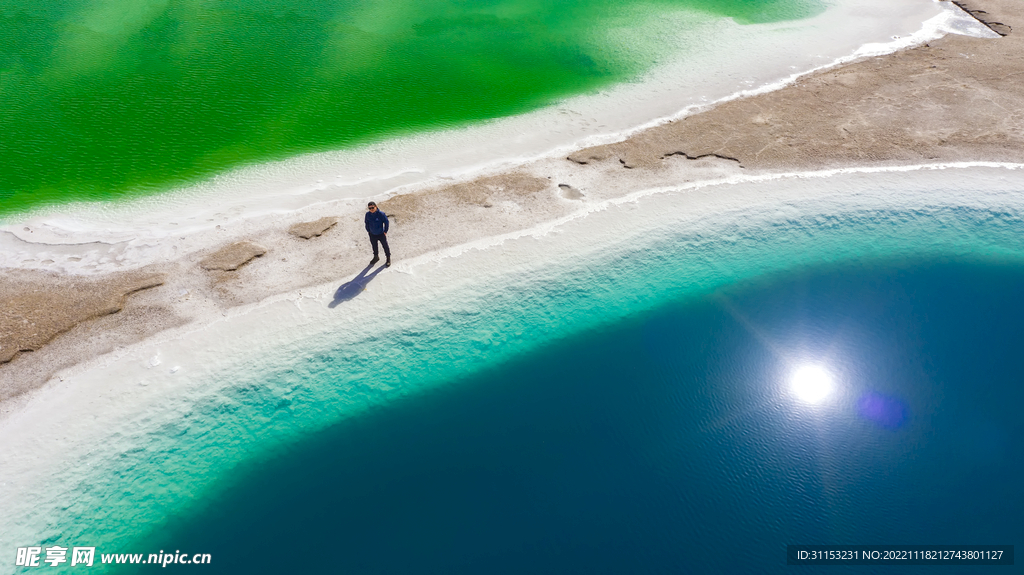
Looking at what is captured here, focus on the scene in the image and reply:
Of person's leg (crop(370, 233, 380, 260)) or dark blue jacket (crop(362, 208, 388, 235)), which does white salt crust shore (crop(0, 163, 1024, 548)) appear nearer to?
person's leg (crop(370, 233, 380, 260))

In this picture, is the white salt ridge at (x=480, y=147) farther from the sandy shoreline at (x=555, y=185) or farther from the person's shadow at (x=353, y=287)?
the person's shadow at (x=353, y=287)

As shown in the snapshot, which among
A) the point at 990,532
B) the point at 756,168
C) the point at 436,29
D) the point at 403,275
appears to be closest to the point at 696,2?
the point at 436,29

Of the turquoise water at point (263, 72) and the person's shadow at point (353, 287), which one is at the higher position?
the turquoise water at point (263, 72)

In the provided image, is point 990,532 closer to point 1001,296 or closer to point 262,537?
point 1001,296

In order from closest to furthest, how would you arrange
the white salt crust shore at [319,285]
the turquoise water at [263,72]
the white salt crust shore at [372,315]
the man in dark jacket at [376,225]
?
the white salt crust shore at [372,315] → the white salt crust shore at [319,285] → the man in dark jacket at [376,225] → the turquoise water at [263,72]

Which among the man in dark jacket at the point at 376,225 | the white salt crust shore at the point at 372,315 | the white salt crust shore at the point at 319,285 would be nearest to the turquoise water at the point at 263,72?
the white salt crust shore at the point at 319,285

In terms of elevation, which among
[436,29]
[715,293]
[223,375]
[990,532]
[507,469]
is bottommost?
[990,532]
